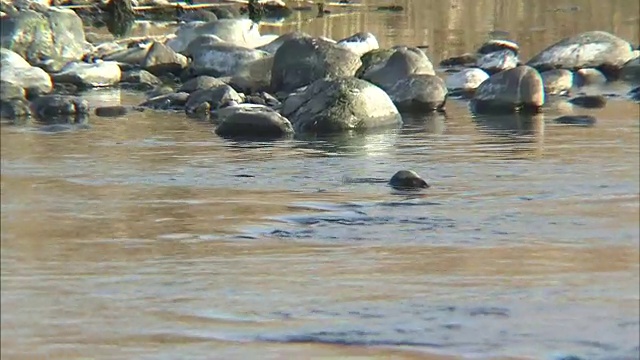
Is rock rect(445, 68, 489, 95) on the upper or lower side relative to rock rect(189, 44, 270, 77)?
lower

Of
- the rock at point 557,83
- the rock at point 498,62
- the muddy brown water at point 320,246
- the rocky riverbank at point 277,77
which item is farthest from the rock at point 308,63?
the muddy brown water at point 320,246

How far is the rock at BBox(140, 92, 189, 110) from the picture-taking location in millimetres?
15242

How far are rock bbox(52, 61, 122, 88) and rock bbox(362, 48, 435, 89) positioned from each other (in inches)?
151

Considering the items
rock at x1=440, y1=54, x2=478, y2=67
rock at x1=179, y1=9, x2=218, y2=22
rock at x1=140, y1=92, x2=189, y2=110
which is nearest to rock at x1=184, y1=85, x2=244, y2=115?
rock at x1=140, y1=92, x2=189, y2=110

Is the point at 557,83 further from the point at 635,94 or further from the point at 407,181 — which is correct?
the point at 407,181

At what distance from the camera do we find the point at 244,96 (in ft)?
50.4

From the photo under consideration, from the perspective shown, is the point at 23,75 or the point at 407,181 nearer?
the point at 407,181

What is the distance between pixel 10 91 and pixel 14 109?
1.23m

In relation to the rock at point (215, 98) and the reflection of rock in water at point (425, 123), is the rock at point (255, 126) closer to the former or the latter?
the reflection of rock in water at point (425, 123)

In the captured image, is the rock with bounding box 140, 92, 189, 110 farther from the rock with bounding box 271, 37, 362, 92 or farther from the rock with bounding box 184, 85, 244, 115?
the rock with bounding box 271, 37, 362, 92

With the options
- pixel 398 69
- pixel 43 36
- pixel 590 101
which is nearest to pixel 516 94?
pixel 590 101

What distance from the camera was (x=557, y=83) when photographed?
52.6ft

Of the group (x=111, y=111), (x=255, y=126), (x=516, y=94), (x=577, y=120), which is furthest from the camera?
(x=111, y=111)

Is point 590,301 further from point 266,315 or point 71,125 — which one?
point 71,125
